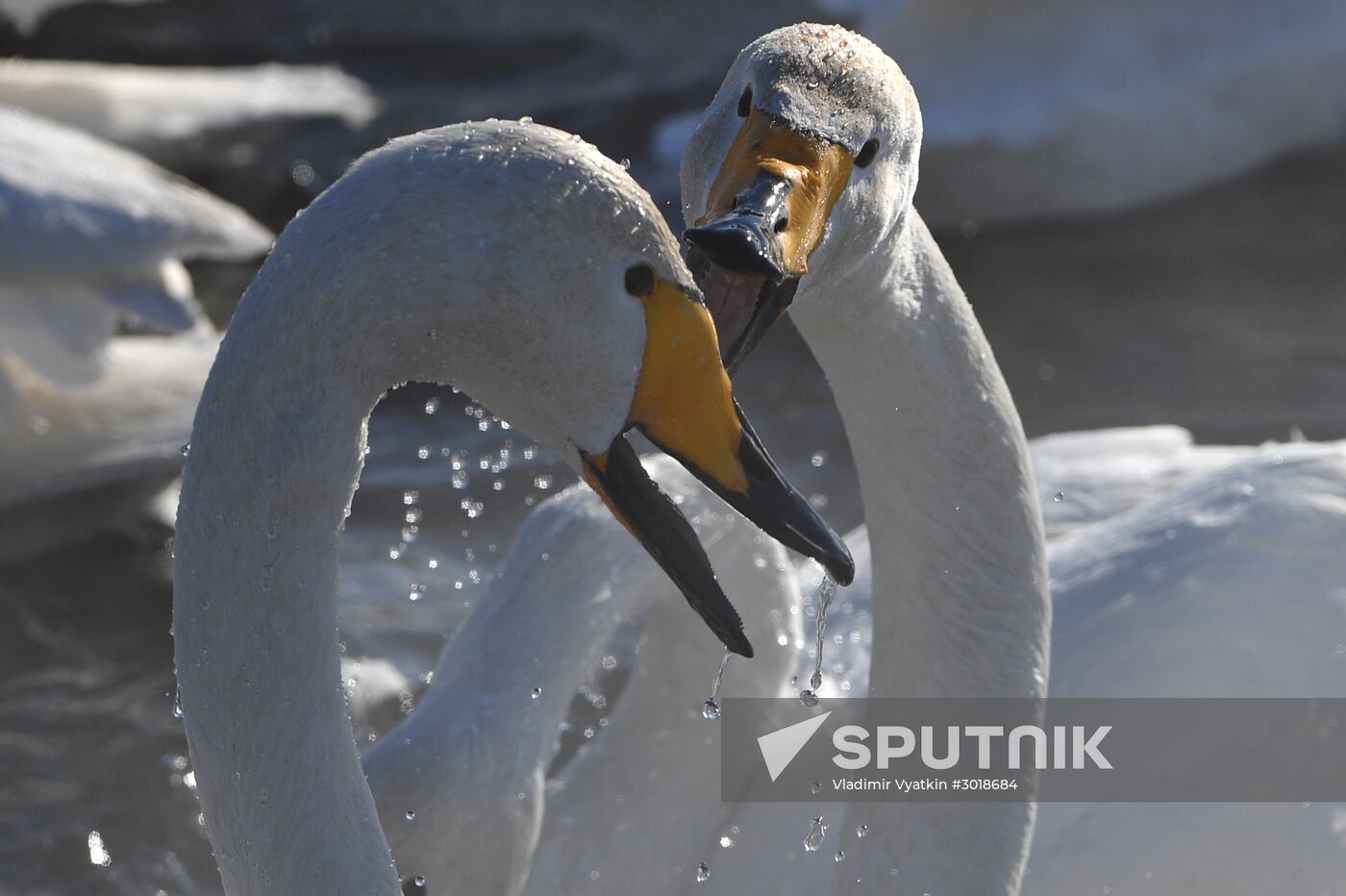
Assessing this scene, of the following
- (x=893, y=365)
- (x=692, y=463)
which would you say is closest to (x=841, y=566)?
(x=692, y=463)

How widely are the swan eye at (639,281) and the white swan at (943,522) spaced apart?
0.25 meters

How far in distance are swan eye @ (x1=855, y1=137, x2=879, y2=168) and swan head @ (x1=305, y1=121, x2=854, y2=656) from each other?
2.12 feet

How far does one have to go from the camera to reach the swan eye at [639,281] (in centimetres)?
253

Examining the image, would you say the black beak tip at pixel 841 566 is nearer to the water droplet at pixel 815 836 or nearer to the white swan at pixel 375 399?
the white swan at pixel 375 399

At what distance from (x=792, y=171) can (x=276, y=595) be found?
1.03m

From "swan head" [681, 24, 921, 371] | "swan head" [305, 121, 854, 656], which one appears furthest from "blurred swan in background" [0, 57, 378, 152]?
"swan head" [305, 121, 854, 656]

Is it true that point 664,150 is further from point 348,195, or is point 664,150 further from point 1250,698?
point 348,195

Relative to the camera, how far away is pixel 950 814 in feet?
12.5

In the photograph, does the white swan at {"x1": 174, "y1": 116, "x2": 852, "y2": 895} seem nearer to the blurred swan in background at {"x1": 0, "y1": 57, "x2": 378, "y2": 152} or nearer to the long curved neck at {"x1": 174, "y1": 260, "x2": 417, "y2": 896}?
the long curved neck at {"x1": 174, "y1": 260, "x2": 417, "y2": 896}

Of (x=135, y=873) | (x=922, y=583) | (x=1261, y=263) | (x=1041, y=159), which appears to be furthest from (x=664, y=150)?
(x=922, y=583)

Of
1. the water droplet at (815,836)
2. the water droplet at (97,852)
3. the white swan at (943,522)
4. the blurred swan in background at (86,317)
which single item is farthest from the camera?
the blurred swan in background at (86,317)

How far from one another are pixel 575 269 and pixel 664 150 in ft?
21.0

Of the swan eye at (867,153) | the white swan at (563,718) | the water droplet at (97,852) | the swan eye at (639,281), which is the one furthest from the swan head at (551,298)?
the water droplet at (97,852)

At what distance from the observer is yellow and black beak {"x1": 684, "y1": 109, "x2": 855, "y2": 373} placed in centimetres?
290
